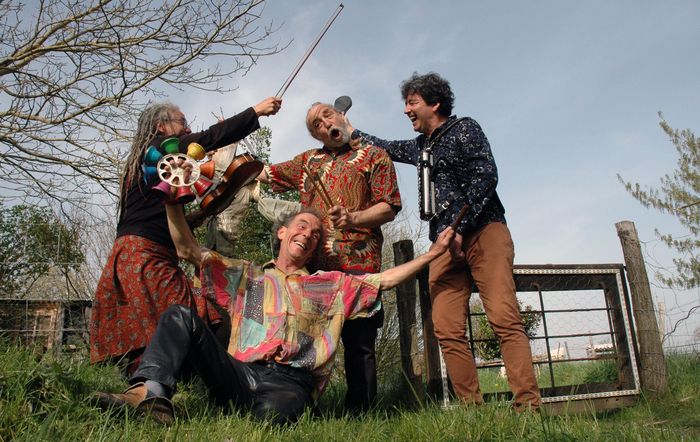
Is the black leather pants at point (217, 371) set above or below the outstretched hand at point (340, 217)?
below

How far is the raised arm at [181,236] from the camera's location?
2881 mm

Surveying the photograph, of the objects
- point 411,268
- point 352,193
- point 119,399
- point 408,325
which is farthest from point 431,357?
point 119,399

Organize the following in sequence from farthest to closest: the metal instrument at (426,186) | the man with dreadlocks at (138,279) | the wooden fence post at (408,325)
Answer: the wooden fence post at (408,325)
the metal instrument at (426,186)
the man with dreadlocks at (138,279)

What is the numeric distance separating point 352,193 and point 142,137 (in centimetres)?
124

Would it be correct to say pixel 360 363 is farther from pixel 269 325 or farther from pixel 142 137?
pixel 142 137

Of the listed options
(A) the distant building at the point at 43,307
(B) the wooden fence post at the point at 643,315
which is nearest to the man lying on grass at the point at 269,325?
(B) the wooden fence post at the point at 643,315

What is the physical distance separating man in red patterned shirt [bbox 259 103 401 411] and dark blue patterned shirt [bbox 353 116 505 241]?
0.30 metres

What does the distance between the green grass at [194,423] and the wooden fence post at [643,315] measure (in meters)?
2.77

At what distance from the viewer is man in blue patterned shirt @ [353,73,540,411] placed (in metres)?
3.22

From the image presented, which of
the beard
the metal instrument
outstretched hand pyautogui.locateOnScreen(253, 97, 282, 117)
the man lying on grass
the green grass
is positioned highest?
outstretched hand pyautogui.locateOnScreen(253, 97, 282, 117)

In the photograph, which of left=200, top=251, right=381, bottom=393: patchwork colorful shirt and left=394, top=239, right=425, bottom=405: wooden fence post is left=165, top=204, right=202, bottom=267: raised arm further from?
left=394, top=239, right=425, bottom=405: wooden fence post

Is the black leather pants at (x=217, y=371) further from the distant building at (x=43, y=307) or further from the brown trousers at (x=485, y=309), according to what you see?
the distant building at (x=43, y=307)

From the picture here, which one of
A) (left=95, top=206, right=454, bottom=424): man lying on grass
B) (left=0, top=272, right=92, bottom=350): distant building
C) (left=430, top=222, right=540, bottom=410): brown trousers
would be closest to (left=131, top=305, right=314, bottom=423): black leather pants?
(left=95, top=206, right=454, bottom=424): man lying on grass

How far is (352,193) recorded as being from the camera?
349cm
